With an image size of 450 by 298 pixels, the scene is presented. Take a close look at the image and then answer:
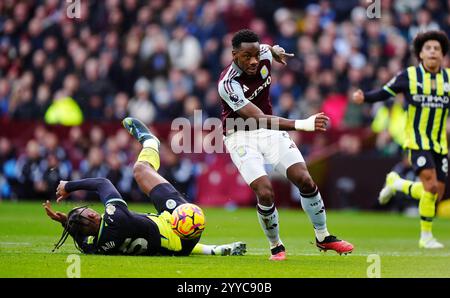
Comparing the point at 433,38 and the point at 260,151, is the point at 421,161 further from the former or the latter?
the point at 260,151

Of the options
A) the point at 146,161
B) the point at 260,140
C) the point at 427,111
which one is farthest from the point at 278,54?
the point at 427,111

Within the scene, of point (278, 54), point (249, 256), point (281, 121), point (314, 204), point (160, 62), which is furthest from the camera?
point (160, 62)

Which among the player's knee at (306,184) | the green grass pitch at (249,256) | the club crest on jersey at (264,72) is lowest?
the green grass pitch at (249,256)

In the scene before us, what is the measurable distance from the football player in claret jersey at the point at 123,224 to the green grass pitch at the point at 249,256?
172mm

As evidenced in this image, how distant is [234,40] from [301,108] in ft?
36.0

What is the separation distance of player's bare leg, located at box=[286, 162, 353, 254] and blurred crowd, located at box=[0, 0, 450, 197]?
9.79m

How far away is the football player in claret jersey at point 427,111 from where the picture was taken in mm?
12742

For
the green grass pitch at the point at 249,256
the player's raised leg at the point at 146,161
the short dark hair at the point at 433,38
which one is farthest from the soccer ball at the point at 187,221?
the short dark hair at the point at 433,38

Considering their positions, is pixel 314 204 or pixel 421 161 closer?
pixel 314 204

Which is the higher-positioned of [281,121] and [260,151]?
[281,121]

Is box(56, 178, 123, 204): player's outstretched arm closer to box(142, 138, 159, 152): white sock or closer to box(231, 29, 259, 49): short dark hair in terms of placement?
box(142, 138, 159, 152): white sock

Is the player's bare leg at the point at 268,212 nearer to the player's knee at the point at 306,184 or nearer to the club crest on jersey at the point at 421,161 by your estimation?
the player's knee at the point at 306,184

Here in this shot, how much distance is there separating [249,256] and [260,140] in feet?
4.11

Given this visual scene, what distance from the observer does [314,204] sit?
10.3 meters
